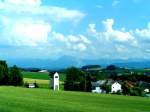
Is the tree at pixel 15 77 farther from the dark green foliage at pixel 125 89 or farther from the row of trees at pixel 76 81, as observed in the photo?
the dark green foliage at pixel 125 89

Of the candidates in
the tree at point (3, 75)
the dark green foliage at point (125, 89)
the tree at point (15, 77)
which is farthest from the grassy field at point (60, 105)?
the tree at point (15, 77)

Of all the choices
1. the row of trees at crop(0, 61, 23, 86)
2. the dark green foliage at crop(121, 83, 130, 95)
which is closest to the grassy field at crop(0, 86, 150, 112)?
the dark green foliage at crop(121, 83, 130, 95)

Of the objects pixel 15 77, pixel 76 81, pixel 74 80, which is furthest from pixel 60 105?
pixel 74 80

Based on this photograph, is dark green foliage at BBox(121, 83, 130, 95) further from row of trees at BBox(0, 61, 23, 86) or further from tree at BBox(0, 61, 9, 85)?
tree at BBox(0, 61, 9, 85)

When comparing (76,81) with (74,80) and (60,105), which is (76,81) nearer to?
(74,80)

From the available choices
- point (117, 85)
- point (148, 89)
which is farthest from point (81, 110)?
point (148, 89)

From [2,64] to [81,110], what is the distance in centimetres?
7077

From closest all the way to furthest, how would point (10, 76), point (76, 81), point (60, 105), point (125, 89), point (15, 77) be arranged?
point (60, 105), point (125, 89), point (10, 76), point (15, 77), point (76, 81)

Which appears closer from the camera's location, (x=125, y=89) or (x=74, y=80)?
(x=125, y=89)

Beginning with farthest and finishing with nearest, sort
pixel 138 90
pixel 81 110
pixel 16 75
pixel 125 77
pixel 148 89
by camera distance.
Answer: pixel 125 77, pixel 148 89, pixel 16 75, pixel 138 90, pixel 81 110

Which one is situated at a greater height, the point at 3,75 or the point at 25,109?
the point at 3,75

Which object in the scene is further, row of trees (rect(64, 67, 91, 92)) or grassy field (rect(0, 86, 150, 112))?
row of trees (rect(64, 67, 91, 92))

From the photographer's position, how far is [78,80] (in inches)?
3880

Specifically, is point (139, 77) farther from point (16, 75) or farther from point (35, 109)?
point (35, 109)
